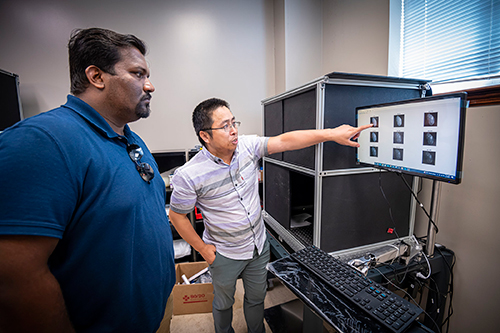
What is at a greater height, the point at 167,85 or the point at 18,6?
the point at 18,6

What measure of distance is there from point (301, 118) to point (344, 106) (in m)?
0.23

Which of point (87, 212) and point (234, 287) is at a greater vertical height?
point (87, 212)

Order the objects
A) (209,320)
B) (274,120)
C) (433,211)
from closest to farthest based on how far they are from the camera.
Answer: (433,211) < (274,120) < (209,320)

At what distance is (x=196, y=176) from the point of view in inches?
46.3

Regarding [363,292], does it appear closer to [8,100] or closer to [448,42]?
[448,42]

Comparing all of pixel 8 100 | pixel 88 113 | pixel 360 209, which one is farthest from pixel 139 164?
pixel 8 100

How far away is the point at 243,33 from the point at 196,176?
1.92m

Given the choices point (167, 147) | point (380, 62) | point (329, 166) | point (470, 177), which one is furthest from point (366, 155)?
point (167, 147)

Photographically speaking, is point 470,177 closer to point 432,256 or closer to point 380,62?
point 432,256

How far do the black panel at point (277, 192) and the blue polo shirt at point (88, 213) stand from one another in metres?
0.89

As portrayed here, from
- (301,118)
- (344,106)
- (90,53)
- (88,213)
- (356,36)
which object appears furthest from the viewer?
(356,36)

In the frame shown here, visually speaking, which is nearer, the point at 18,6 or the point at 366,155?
the point at 366,155

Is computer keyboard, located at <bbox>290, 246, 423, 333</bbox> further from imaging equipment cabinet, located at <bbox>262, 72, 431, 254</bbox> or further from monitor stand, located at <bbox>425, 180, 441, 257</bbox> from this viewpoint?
monitor stand, located at <bbox>425, 180, 441, 257</bbox>

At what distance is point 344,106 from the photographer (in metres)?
1.05
